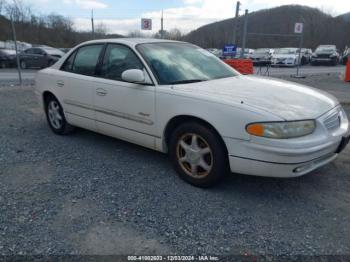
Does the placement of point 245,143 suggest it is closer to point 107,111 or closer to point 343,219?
point 343,219

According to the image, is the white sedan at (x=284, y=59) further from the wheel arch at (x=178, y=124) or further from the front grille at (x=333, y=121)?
the wheel arch at (x=178, y=124)

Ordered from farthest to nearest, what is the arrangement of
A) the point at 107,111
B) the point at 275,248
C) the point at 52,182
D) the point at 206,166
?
the point at 107,111 → the point at 52,182 → the point at 206,166 → the point at 275,248

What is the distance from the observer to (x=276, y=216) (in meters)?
2.84

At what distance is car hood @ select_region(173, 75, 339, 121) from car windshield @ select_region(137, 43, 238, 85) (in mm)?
194

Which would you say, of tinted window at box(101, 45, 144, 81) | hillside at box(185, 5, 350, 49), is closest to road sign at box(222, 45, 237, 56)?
tinted window at box(101, 45, 144, 81)

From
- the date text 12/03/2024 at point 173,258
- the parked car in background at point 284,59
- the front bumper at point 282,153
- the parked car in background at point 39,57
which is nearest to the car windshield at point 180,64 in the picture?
the front bumper at point 282,153

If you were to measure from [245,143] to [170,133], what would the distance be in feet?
3.22

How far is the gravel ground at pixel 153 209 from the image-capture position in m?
2.45

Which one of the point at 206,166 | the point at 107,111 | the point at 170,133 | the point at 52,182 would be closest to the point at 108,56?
the point at 107,111

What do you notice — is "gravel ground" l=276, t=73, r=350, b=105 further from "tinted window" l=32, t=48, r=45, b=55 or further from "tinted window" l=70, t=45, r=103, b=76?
"tinted window" l=32, t=48, r=45, b=55

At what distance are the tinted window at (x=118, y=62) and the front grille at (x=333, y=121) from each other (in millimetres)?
2095

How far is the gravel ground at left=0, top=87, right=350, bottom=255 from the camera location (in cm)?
245

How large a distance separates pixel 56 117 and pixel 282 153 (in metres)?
3.75

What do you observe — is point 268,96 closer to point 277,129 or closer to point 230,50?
point 277,129
